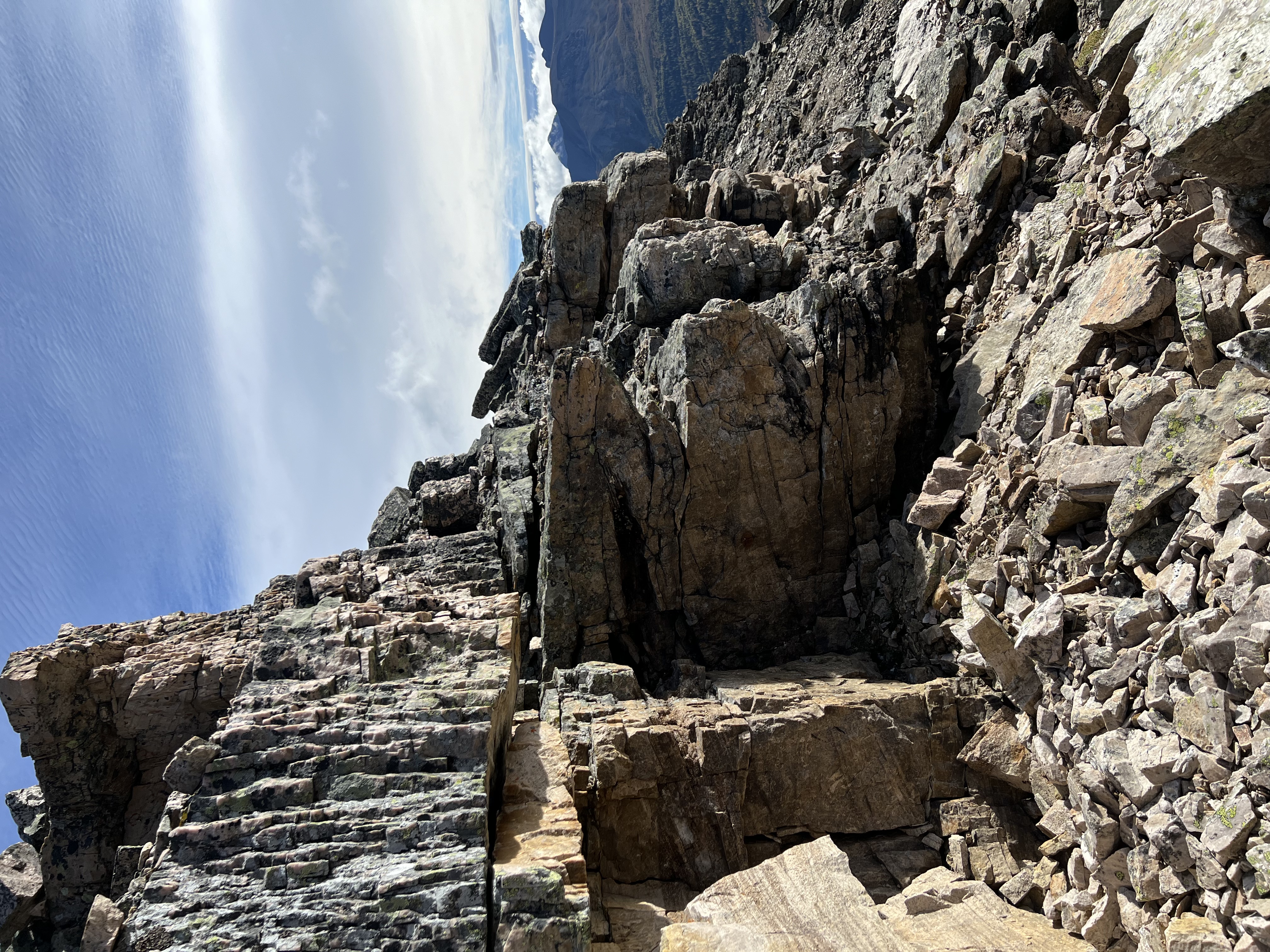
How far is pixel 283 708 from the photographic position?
14.8m

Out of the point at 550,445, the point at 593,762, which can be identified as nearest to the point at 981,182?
the point at 550,445

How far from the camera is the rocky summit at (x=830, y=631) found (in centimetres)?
1275

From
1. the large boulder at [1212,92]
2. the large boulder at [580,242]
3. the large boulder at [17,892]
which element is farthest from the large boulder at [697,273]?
the large boulder at [17,892]

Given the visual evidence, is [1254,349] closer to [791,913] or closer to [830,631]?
[791,913]

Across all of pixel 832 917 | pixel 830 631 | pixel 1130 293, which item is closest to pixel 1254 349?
pixel 1130 293

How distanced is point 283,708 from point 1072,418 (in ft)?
62.5

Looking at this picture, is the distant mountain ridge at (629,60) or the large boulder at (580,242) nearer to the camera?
the large boulder at (580,242)

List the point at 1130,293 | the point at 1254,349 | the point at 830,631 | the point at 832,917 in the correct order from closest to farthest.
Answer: the point at 832,917
the point at 1254,349
the point at 1130,293
the point at 830,631

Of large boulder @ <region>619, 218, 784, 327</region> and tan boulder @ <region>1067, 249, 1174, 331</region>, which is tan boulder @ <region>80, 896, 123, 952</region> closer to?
tan boulder @ <region>1067, 249, 1174, 331</region>

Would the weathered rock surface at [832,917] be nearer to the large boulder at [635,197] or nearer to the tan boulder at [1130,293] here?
the tan boulder at [1130,293]

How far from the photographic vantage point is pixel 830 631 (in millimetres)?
25953

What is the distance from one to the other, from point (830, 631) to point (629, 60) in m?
130

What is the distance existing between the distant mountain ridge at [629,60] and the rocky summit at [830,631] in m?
84.0

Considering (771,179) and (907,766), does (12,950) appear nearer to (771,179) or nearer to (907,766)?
(907,766)
